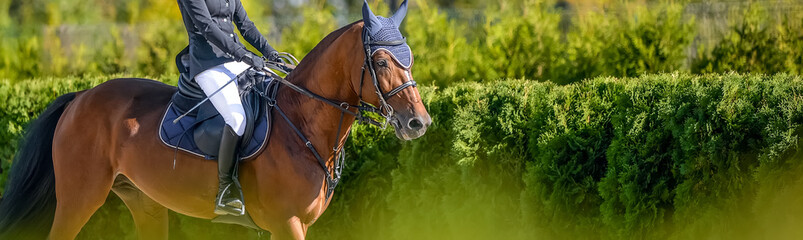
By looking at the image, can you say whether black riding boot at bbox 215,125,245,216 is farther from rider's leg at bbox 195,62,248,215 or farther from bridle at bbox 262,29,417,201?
bridle at bbox 262,29,417,201

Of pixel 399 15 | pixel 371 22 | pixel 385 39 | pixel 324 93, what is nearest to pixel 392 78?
pixel 385 39

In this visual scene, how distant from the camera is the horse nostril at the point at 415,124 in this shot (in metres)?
4.04

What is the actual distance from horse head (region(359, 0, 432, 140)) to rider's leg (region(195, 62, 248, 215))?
0.85 meters

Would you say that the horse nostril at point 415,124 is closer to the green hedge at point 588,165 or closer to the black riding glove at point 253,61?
the black riding glove at point 253,61

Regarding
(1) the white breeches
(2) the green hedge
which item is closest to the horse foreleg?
(1) the white breeches

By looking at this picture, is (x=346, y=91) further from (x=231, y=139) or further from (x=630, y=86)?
(x=630, y=86)

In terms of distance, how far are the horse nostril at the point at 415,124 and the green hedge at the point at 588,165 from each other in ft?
5.97

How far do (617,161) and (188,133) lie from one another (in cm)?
→ 287

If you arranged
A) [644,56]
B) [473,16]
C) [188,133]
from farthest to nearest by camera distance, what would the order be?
1. [473,16]
2. [644,56]
3. [188,133]

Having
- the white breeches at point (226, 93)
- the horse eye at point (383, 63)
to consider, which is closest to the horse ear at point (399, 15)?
the horse eye at point (383, 63)

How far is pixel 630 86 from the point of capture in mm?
5430

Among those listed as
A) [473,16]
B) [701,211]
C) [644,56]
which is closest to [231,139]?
[701,211]

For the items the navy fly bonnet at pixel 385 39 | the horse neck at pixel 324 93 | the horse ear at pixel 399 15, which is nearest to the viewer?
the navy fly bonnet at pixel 385 39

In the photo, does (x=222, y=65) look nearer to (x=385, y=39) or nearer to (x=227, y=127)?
(x=227, y=127)
